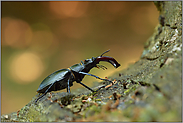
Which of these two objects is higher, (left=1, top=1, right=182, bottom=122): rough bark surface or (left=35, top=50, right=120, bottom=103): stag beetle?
(left=35, top=50, right=120, bottom=103): stag beetle

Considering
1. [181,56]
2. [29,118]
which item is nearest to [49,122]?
[29,118]

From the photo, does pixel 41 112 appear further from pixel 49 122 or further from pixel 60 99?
pixel 49 122

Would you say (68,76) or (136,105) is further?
(68,76)

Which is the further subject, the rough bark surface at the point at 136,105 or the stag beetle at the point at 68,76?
the stag beetle at the point at 68,76

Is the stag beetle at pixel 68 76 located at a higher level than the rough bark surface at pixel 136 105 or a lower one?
higher

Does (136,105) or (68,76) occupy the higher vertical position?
(68,76)

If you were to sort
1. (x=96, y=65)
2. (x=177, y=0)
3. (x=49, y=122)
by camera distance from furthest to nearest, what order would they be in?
1. (x=177, y=0)
2. (x=96, y=65)
3. (x=49, y=122)

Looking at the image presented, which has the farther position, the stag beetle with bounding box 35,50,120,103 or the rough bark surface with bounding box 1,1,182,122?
the stag beetle with bounding box 35,50,120,103

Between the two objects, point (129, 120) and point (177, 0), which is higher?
point (177, 0)
